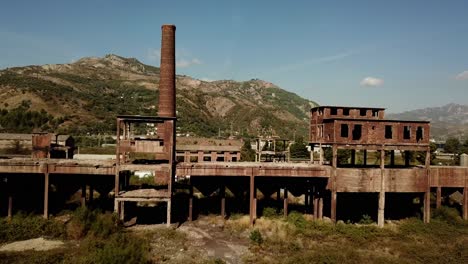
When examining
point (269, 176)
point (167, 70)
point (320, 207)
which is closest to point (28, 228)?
point (269, 176)

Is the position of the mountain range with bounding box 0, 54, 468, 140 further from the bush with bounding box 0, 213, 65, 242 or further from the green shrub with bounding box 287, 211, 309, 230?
the green shrub with bounding box 287, 211, 309, 230

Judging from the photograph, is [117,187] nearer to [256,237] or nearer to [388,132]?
[256,237]

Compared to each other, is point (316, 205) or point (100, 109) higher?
point (100, 109)

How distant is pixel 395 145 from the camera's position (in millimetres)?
31109

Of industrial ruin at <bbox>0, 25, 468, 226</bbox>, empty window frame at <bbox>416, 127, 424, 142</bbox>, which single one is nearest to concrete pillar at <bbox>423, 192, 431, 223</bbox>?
industrial ruin at <bbox>0, 25, 468, 226</bbox>

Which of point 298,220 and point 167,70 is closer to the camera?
point 298,220

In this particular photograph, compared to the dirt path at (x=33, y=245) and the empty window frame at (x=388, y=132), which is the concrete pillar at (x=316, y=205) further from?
the dirt path at (x=33, y=245)

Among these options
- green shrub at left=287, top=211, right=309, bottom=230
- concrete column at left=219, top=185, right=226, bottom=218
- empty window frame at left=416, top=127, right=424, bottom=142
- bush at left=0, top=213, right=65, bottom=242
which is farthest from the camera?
concrete column at left=219, top=185, right=226, bottom=218

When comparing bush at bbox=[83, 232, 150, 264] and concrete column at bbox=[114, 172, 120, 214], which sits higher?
concrete column at bbox=[114, 172, 120, 214]

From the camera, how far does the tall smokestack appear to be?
40906 mm

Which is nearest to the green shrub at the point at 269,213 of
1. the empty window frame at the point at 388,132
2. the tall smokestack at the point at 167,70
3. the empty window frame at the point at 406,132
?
the empty window frame at the point at 388,132

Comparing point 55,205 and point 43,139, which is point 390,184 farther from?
point 43,139

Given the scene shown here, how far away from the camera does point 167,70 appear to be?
135 feet

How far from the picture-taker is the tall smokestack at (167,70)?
40906 millimetres
